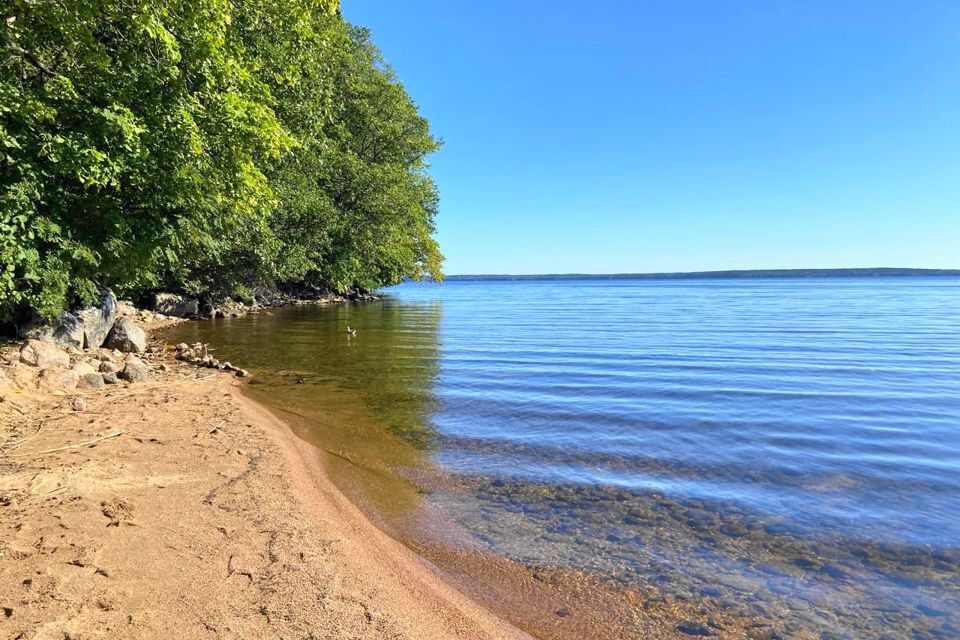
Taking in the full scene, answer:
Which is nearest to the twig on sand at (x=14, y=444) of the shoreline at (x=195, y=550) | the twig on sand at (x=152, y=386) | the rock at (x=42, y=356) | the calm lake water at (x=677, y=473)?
the shoreline at (x=195, y=550)

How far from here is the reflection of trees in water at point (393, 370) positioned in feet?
27.9

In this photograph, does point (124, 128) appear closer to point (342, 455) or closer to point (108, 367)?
point (108, 367)

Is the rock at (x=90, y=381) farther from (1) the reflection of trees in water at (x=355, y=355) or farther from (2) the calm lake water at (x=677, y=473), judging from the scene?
(1) the reflection of trees in water at (x=355, y=355)

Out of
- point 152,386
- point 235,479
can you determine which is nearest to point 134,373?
point 152,386

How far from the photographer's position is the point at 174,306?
78.6 feet

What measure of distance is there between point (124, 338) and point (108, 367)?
318 cm

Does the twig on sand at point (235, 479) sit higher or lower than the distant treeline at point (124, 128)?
lower

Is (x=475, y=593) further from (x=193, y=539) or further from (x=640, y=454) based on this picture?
(x=640, y=454)

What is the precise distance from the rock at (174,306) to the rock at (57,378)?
55.1 ft

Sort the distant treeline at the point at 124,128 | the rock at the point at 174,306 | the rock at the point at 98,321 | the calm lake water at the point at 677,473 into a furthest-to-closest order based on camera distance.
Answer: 1. the rock at the point at 174,306
2. the rock at the point at 98,321
3. the distant treeline at the point at 124,128
4. the calm lake water at the point at 677,473

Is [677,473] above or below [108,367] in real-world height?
below

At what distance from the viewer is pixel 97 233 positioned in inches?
350

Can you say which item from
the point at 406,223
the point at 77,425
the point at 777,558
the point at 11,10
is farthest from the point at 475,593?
the point at 406,223

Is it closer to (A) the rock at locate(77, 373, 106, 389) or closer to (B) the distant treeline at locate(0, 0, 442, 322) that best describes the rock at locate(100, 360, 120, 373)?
(A) the rock at locate(77, 373, 106, 389)
